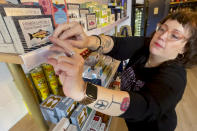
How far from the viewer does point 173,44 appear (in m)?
0.62

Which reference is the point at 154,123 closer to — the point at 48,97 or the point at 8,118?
the point at 48,97

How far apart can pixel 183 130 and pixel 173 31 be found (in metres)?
1.57

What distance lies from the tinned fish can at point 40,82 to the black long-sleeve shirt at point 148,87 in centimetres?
48

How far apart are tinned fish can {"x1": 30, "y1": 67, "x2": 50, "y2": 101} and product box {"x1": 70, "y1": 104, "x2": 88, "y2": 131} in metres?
0.21

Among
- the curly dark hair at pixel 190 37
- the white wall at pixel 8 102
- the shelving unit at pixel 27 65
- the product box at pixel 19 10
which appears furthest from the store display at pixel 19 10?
the curly dark hair at pixel 190 37

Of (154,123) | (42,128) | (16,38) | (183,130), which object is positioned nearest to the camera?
(16,38)

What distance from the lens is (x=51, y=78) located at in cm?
68

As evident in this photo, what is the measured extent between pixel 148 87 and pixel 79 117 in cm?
44

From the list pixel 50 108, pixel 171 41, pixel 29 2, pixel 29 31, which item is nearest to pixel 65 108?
pixel 50 108

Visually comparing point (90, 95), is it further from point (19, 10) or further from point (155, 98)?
point (19, 10)

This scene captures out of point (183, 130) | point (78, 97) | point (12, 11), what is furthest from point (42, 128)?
point (183, 130)

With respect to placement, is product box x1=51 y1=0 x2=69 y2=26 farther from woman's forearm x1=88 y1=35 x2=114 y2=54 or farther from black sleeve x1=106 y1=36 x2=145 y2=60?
black sleeve x1=106 y1=36 x2=145 y2=60

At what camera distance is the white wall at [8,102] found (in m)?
0.61

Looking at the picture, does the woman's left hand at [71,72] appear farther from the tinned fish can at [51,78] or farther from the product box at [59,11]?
the tinned fish can at [51,78]
